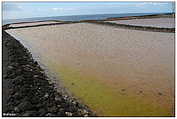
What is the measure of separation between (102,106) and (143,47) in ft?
25.0

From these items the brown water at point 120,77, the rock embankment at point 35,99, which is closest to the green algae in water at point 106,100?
the brown water at point 120,77

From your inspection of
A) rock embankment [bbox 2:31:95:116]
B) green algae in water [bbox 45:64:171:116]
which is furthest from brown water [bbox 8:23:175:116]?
rock embankment [bbox 2:31:95:116]

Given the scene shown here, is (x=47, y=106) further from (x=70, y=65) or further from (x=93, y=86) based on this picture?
(x=70, y=65)

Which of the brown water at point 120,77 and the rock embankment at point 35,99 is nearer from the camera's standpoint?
the rock embankment at point 35,99

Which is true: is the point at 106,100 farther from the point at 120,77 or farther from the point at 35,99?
the point at 120,77

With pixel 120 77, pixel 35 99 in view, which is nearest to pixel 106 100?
pixel 35 99

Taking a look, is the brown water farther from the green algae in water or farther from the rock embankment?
the rock embankment

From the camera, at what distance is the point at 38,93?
6570 millimetres

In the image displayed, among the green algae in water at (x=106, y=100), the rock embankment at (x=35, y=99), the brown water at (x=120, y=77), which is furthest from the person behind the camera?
the brown water at (x=120, y=77)

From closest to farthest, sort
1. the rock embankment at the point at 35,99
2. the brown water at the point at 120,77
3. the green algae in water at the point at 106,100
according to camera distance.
Result: the rock embankment at the point at 35,99
the green algae in water at the point at 106,100
the brown water at the point at 120,77

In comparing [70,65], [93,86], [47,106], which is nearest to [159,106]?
[93,86]

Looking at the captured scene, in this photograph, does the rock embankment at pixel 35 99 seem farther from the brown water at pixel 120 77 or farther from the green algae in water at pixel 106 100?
the brown water at pixel 120 77

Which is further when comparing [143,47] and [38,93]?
[143,47]

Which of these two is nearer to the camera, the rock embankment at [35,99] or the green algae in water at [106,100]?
the rock embankment at [35,99]
